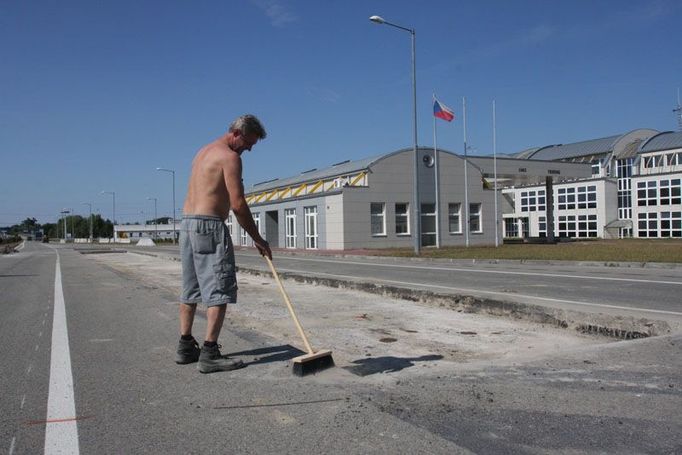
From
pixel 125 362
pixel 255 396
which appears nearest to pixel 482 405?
pixel 255 396

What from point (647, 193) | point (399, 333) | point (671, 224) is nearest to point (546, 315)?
point (399, 333)

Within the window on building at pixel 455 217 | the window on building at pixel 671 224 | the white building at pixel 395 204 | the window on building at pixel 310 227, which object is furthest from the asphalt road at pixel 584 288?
the window on building at pixel 671 224

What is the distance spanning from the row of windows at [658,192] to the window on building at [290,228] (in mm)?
30256

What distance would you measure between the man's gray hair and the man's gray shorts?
79 centimetres

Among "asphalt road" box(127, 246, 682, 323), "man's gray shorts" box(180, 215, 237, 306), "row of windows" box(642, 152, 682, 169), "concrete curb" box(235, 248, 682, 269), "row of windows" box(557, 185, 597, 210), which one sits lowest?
"asphalt road" box(127, 246, 682, 323)

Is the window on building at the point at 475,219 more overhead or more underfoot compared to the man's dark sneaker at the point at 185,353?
more overhead

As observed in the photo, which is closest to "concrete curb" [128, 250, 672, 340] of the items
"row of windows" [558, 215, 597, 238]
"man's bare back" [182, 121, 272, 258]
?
"man's bare back" [182, 121, 272, 258]

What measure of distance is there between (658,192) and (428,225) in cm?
2315

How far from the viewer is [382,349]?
19.7 ft

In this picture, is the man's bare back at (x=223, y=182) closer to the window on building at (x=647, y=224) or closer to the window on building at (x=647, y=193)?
the window on building at (x=647, y=193)

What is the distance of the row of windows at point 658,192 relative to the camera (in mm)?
48309

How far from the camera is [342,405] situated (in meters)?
3.99

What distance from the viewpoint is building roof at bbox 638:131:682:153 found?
169ft

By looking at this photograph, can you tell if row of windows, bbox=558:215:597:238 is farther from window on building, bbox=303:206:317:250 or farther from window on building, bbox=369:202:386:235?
window on building, bbox=303:206:317:250
